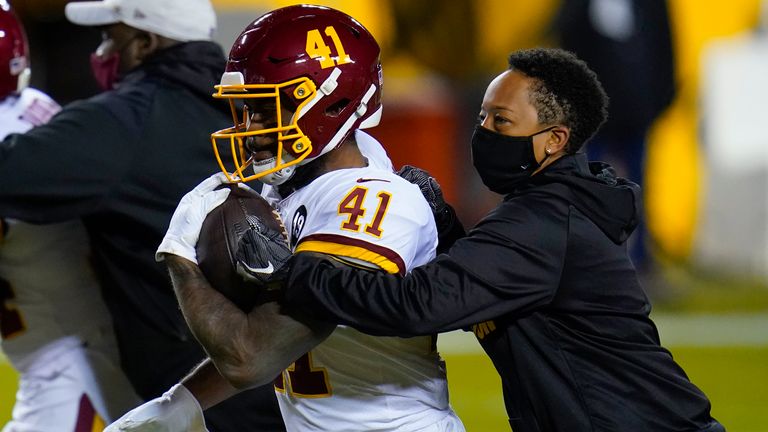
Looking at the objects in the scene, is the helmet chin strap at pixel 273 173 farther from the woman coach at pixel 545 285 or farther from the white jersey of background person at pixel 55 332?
the white jersey of background person at pixel 55 332

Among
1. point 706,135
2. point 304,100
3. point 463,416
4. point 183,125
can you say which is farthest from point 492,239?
point 706,135

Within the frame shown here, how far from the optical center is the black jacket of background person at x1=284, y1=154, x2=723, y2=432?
7.97 feet

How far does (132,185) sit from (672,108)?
5.80 meters

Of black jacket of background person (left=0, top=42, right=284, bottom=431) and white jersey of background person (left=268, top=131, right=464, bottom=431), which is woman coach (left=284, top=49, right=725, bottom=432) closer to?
white jersey of background person (left=268, top=131, right=464, bottom=431)

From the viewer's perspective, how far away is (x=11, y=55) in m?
3.73

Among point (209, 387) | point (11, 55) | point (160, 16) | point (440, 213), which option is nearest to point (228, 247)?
point (209, 387)

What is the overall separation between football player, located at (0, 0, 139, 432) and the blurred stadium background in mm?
5546

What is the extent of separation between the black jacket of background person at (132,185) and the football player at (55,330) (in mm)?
161

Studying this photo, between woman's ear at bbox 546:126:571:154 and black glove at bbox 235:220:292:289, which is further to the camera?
woman's ear at bbox 546:126:571:154

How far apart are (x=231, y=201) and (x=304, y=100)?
25 cm

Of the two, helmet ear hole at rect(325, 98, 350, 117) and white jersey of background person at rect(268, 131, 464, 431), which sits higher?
helmet ear hole at rect(325, 98, 350, 117)

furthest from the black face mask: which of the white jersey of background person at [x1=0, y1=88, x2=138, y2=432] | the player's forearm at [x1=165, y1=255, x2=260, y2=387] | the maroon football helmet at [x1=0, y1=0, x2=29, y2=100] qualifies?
the maroon football helmet at [x1=0, y1=0, x2=29, y2=100]

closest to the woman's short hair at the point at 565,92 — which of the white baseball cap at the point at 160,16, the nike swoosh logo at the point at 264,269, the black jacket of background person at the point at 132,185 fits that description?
the nike swoosh logo at the point at 264,269

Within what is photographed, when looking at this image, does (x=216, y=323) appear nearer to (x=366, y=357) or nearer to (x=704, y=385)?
(x=366, y=357)
